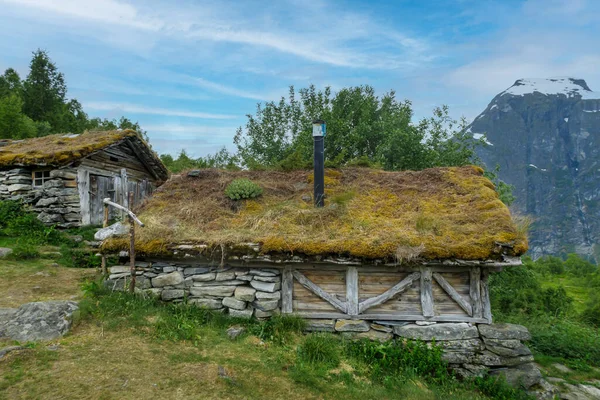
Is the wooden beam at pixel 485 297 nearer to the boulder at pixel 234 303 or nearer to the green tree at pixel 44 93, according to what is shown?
the boulder at pixel 234 303

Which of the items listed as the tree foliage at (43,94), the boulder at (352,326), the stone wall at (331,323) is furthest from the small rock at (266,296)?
the tree foliage at (43,94)

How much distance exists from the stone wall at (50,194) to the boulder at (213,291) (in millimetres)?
7640

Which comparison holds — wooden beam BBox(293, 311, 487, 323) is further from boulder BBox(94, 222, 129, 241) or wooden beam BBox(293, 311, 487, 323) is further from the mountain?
the mountain

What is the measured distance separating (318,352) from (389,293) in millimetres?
1749

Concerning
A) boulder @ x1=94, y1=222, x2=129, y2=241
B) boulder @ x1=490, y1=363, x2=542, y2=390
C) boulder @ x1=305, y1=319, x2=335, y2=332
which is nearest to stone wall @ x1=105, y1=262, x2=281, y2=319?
boulder @ x1=305, y1=319, x2=335, y2=332

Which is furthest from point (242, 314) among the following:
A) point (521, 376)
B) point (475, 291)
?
point (521, 376)

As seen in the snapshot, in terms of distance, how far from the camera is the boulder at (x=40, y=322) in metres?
5.04

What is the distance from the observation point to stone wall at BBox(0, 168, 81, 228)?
11.3 meters

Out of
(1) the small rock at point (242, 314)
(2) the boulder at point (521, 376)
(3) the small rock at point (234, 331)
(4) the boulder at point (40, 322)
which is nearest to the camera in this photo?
(4) the boulder at point (40, 322)

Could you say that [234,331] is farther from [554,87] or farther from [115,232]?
[554,87]

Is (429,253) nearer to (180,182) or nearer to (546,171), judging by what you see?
(180,182)

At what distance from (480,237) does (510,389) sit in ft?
8.41

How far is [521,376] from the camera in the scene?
5.89m

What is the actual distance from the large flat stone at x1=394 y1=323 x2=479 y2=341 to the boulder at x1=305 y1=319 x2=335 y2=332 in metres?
1.27
